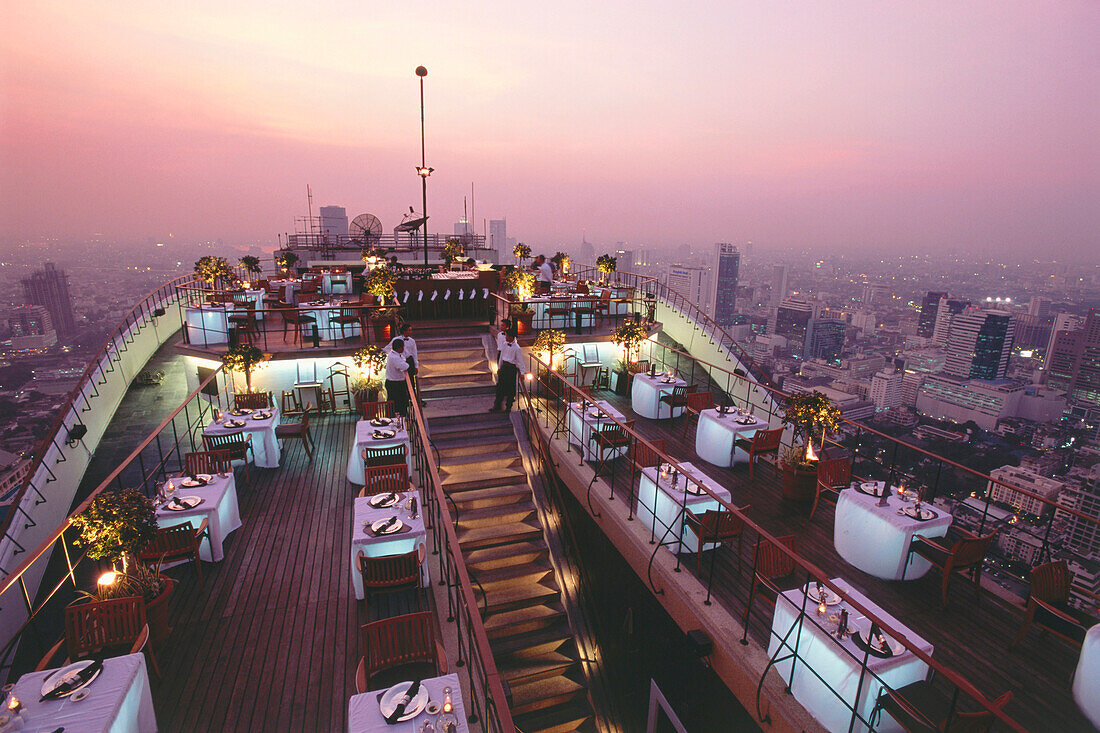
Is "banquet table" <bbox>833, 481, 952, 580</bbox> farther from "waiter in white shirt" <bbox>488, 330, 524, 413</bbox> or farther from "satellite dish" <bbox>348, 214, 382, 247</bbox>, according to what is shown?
"satellite dish" <bbox>348, 214, 382, 247</bbox>

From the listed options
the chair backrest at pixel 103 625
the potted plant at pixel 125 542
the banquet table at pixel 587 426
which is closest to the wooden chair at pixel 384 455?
the potted plant at pixel 125 542

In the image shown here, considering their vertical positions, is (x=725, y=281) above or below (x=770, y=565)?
above

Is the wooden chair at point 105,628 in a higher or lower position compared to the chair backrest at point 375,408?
lower

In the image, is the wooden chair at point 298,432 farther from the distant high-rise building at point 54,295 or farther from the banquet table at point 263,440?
the distant high-rise building at point 54,295

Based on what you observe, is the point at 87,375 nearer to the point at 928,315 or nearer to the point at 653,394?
the point at 653,394

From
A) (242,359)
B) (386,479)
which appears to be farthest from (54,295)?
(386,479)
